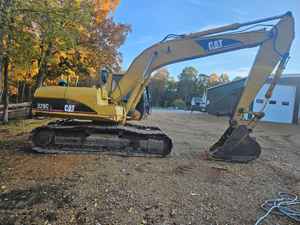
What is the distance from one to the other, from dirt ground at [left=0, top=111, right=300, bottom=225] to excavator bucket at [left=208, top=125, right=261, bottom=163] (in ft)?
0.92

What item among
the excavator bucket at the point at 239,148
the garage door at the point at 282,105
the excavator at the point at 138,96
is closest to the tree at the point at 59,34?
the excavator at the point at 138,96

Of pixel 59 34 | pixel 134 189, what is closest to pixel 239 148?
pixel 134 189

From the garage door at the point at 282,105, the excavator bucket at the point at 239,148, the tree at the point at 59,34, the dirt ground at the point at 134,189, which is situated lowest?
the dirt ground at the point at 134,189

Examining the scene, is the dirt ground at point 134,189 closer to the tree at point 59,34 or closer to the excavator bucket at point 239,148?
the excavator bucket at point 239,148

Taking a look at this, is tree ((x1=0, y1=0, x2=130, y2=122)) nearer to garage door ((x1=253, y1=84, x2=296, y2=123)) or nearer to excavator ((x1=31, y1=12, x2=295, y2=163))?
excavator ((x1=31, y1=12, x2=295, y2=163))

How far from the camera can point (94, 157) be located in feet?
20.6

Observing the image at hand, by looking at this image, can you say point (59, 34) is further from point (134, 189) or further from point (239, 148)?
point (239, 148)

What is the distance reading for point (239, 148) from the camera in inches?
270

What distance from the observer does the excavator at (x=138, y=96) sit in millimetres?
6648

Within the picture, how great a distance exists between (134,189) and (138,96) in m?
3.51

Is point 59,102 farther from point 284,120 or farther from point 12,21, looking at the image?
point 284,120

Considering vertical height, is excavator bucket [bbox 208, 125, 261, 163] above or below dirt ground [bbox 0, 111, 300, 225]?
above

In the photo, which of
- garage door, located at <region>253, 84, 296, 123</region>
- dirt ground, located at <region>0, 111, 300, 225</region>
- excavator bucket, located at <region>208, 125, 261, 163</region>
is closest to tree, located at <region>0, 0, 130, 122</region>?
dirt ground, located at <region>0, 111, 300, 225</region>

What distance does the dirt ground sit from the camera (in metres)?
3.52
